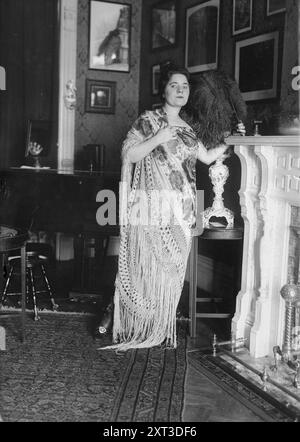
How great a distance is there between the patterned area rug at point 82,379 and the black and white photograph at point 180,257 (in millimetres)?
Answer: 11

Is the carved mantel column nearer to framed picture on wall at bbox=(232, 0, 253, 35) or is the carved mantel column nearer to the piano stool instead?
the piano stool

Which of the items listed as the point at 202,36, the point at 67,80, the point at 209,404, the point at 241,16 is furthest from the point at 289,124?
the point at 67,80

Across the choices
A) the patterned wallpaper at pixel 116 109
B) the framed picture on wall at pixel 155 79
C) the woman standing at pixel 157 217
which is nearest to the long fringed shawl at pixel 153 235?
the woman standing at pixel 157 217

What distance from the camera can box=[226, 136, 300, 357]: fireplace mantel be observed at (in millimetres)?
3195

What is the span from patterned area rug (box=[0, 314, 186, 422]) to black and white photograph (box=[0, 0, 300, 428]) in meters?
0.01

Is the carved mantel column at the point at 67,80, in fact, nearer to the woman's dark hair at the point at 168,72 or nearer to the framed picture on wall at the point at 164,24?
the framed picture on wall at the point at 164,24

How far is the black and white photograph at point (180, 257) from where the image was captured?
283cm

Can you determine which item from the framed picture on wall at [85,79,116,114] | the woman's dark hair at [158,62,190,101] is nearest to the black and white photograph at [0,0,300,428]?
the woman's dark hair at [158,62,190,101]

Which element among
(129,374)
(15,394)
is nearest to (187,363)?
(129,374)

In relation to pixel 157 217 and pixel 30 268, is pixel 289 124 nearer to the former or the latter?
pixel 157 217

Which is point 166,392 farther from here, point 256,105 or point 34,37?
point 34,37

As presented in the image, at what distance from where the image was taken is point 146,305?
3.50 m

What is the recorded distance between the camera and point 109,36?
18.2ft

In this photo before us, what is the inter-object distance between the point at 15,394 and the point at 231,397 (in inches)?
43.7
